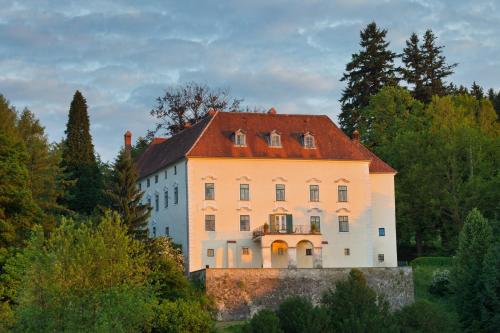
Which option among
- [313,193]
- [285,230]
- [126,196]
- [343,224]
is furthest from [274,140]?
[126,196]

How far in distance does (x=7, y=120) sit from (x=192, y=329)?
70.8 ft

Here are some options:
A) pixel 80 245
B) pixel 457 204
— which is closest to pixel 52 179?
pixel 80 245

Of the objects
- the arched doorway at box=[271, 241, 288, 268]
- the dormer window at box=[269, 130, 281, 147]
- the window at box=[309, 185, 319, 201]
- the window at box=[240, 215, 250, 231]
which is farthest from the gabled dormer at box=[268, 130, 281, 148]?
the arched doorway at box=[271, 241, 288, 268]

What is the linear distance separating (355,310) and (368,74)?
38792mm

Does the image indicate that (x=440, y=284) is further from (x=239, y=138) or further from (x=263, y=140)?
(x=239, y=138)

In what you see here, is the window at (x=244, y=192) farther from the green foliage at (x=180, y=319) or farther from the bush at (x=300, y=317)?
the green foliage at (x=180, y=319)

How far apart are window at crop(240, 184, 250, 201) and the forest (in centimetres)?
Answer: 517

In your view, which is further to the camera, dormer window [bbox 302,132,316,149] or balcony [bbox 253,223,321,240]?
dormer window [bbox 302,132,316,149]

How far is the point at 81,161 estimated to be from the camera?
65.9 meters

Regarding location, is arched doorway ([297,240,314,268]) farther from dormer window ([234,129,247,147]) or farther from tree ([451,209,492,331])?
tree ([451,209,492,331])

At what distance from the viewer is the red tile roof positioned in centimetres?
5881

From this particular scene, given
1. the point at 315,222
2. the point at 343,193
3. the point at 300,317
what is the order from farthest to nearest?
the point at 343,193 < the point at 315,222 < the point at 300,317

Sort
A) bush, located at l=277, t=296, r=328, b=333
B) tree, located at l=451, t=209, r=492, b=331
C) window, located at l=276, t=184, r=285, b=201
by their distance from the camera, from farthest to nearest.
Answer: window, located at l=276, t=184, r=285, b=201 → tree, located at l=451, t=209, r=492, b=331 → bush, located at l=277, t=296, r=328, b=333

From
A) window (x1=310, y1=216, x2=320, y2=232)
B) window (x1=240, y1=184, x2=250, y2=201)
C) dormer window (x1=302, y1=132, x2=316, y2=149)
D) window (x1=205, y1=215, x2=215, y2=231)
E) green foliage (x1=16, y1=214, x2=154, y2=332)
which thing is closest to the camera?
green foliage (x1=16, y1=214, x2=154, y2=332)
